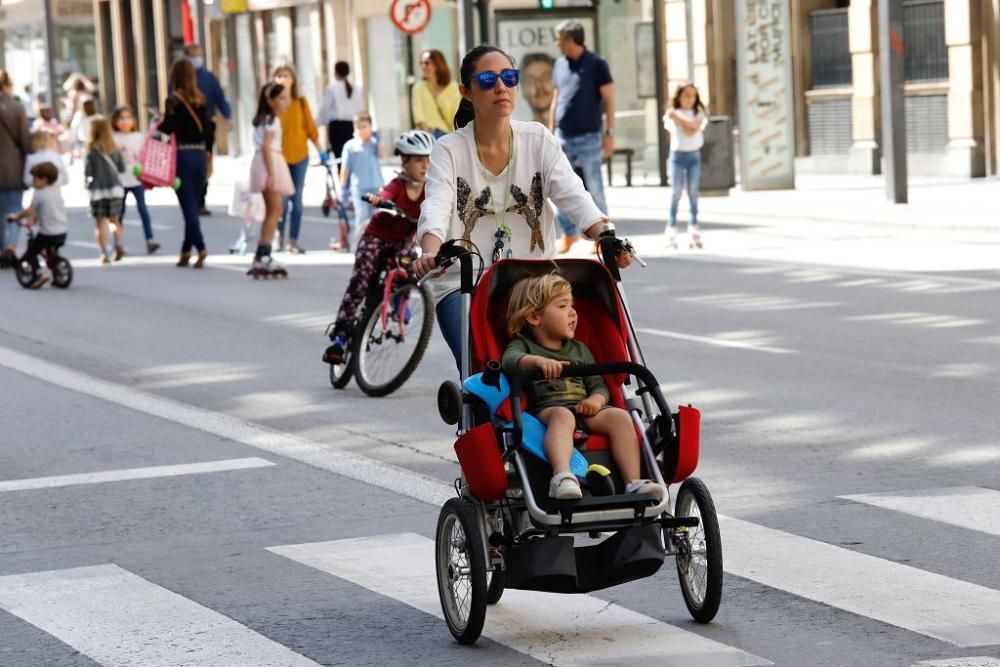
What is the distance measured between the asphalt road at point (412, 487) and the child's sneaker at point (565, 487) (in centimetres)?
46

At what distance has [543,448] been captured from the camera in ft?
19.8

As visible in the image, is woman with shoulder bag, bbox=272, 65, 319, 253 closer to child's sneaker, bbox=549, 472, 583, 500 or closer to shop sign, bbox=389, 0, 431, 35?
shop sign, bbox=389, 0, 431, 35

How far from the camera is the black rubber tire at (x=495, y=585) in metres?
6.14

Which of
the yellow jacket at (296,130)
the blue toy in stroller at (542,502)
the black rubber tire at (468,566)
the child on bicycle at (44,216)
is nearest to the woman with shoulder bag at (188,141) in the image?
the yellow jacket at (296,130)

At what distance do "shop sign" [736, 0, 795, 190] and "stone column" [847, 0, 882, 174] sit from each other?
298cm

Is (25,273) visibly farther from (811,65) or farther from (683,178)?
(811,65)

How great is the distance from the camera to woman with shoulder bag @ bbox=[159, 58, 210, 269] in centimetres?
2002

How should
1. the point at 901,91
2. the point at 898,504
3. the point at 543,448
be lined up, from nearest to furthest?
the point at 543,448
the point at 898,504
the point at 901,91

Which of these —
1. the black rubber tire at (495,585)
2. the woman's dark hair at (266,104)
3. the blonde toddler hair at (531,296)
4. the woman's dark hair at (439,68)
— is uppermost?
the woman's dark hair at (439,68)

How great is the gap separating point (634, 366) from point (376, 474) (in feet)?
9.94

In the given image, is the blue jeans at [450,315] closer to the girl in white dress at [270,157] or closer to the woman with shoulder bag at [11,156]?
the girl in white dress at [270,157]

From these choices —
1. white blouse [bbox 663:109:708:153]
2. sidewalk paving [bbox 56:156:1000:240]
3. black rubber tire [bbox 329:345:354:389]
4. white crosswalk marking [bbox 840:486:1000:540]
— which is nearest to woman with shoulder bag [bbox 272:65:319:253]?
sidewalk paving [bbox 56:156:1000:240]

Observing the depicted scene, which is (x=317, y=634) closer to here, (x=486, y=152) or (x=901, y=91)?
(x=486, y=152)

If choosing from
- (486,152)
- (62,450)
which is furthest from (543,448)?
(62,450)
